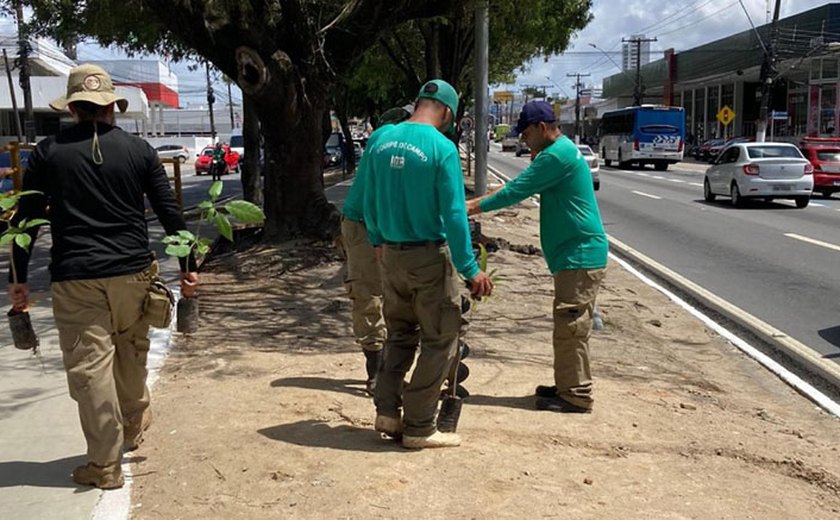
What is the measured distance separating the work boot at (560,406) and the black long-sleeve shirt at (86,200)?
2.61 m

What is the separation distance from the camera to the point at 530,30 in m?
25.1

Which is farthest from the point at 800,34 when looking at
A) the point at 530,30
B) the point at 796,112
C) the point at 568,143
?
the point at 568,143

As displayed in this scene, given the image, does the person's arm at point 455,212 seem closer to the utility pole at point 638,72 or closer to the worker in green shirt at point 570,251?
the worker in green shirt at point 570,251

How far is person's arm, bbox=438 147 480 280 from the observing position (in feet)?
13.7

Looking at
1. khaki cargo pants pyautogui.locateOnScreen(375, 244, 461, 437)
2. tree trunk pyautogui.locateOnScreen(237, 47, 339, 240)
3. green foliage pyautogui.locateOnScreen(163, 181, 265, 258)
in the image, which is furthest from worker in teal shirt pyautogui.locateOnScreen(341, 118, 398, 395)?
tree trunk pyautogui.locateOnScreen(237, 47, 339, 240)

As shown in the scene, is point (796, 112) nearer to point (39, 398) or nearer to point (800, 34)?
point (800, 34)

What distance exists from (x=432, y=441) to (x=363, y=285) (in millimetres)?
1431

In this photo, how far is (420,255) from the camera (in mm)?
4309

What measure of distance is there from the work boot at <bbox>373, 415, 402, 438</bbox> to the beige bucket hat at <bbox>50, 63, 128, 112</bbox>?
6.89 feet

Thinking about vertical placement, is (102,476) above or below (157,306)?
below

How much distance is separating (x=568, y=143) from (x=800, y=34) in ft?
160

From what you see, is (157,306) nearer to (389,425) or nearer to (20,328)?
(20,328)

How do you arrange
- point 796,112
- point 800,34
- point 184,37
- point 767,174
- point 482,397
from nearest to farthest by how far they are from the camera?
point 482,397 → point 184,37 → point 767,174 → point 800,34 → point 796,112

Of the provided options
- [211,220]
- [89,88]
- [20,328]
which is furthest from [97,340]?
[89,88]
